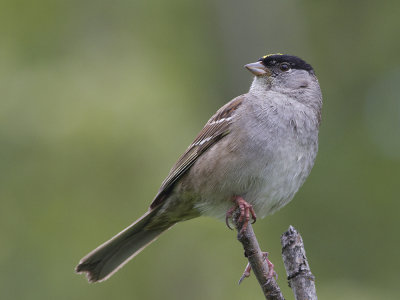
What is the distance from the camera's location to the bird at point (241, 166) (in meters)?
4.75

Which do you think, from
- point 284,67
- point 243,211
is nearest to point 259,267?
point 243,211

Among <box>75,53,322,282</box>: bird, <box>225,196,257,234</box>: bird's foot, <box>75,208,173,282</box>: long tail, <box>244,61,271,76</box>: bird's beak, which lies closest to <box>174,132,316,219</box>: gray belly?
<box>75,53,322,282</box>: bird

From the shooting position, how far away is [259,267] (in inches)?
148

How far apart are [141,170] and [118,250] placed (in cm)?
132

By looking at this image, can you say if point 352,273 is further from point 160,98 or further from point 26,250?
point 26,250

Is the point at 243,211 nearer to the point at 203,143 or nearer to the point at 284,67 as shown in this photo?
the point at 203,143

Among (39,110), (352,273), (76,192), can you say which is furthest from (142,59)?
(352,273)

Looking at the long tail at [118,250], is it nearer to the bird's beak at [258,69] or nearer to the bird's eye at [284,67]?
the bird's beak at [258,69]

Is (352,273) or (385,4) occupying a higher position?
(385,4)

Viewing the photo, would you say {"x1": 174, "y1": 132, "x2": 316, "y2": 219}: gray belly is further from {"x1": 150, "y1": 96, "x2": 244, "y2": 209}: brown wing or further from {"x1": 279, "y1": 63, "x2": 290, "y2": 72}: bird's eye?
{"x1": 279, "y1": 63, "x2": 290, "y2": 72}: bird's eye

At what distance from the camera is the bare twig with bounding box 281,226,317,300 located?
352 cm

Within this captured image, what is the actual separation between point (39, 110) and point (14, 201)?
93 cm

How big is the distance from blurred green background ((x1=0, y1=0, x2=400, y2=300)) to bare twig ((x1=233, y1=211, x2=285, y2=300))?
6.48ft

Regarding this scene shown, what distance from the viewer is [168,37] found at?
9.43 metres
